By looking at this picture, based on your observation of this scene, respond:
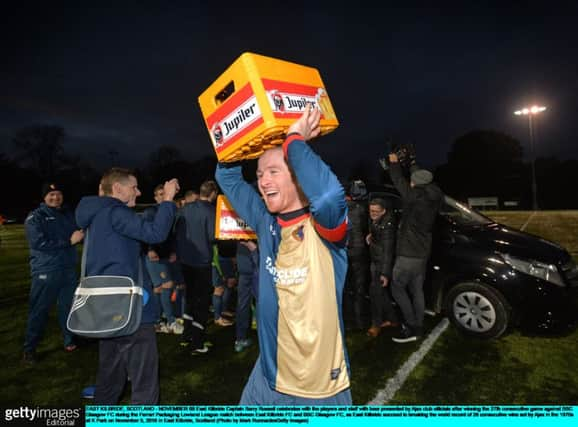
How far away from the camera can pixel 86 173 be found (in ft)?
209

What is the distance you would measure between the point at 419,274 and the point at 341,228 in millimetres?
3681

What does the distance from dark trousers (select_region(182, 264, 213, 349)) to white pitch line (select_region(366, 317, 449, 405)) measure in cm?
230

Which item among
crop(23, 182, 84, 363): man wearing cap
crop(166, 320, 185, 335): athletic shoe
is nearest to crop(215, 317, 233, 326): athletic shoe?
crop(166, 320, 185, 335): athletic shoe

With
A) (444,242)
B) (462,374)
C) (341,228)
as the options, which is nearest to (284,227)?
(341,228)

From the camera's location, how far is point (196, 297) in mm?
4547

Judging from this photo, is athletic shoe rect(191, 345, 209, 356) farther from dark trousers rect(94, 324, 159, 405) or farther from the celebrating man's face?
the celebrating man's face

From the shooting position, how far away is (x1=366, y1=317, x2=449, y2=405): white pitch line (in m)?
3.49

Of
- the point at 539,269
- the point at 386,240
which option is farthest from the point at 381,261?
the point at 539,269

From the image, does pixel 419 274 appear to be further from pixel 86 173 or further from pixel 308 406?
pixel 86 173

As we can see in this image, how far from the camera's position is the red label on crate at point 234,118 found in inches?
66.5

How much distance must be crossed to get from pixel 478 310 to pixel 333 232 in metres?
4.24

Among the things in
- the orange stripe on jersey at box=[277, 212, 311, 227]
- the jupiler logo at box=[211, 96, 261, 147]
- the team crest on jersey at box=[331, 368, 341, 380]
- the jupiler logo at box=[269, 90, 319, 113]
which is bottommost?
the team crest on jersey at box=[331, 368, 341, 380]

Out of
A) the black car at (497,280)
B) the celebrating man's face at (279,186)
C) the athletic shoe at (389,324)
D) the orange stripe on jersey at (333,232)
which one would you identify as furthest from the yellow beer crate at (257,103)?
the athletic shoe at (389,324)

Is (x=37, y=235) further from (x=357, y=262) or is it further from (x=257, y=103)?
(x=357, y=262)
